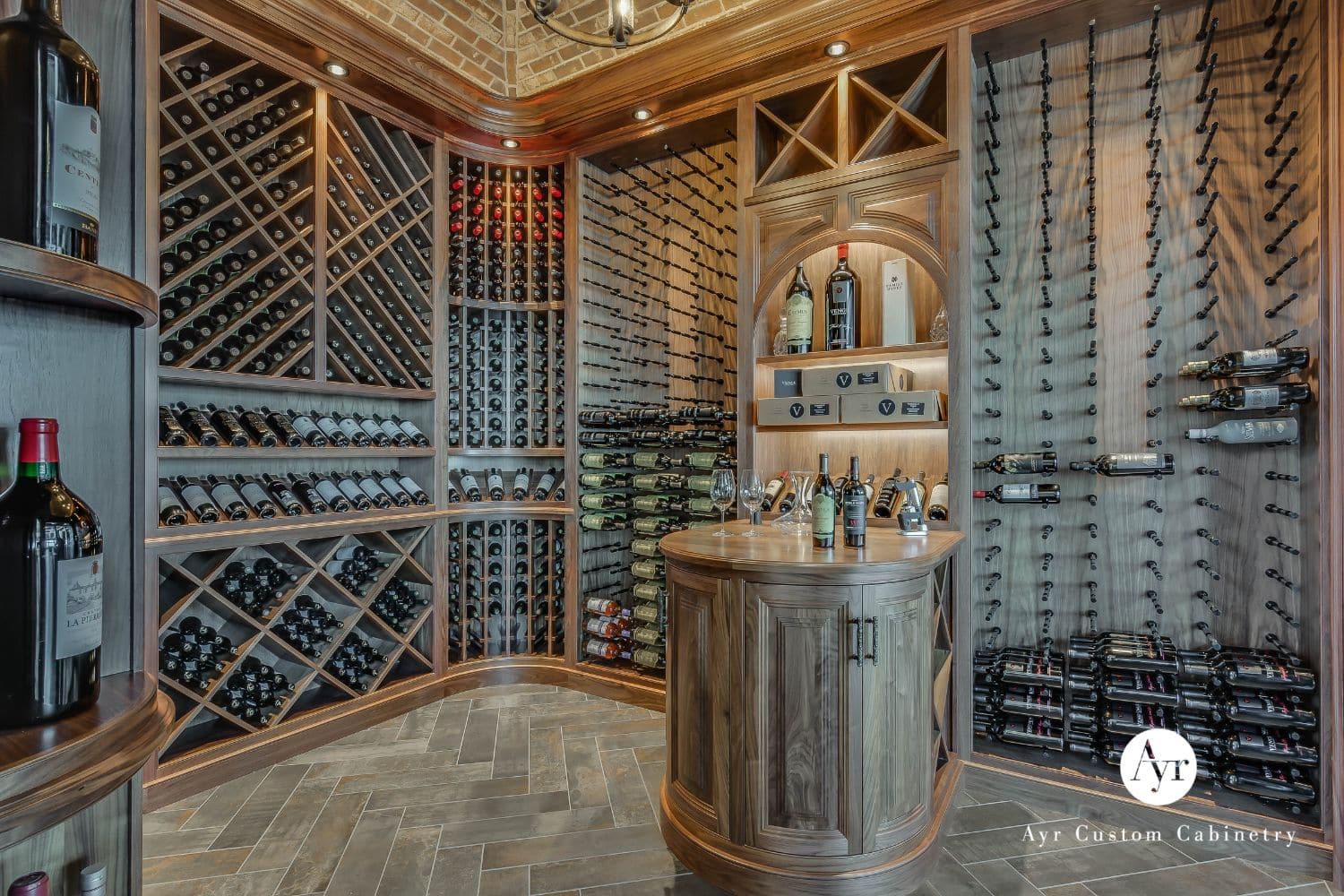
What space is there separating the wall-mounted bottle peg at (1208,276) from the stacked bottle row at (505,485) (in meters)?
3.16

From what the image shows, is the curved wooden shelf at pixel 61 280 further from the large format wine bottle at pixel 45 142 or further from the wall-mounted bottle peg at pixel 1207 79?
the wall-mounted bottle peg at pixel 1207 79

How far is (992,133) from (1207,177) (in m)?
0.80

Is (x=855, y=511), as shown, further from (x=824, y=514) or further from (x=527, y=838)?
(x=527, y=838)

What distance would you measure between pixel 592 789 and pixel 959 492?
1.90 m

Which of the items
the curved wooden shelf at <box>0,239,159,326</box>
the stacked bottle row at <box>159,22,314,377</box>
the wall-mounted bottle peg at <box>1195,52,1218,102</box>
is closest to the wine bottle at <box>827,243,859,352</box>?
the wall-mounted bottle peg at <box>1195,52,1218,102</box>

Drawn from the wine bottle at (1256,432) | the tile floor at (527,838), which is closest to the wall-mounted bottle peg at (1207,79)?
the wine bottle at (1256,432)

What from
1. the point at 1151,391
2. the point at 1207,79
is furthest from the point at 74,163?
the point at 1207,79

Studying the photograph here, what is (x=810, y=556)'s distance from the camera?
79.8 inches

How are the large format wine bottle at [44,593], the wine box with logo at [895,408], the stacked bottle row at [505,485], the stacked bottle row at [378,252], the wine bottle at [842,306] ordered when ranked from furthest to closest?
1. the stacked bottle row at [505,485]
2. the stacked bottle row at [378,252]
3. the wine bottle at [842,306]
4. the wine box with logo at [895,408]
5. the large format wine bottle at [44,593]

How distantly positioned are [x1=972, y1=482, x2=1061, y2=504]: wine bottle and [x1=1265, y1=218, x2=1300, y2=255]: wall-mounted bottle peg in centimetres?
109

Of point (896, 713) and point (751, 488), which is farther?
point (751, 488)

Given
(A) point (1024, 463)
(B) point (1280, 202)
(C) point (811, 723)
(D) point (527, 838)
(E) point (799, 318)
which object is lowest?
(D) point (527, 838)

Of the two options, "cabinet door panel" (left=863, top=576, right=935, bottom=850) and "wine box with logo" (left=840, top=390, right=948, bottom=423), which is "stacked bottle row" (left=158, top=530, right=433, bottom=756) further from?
"cabinet door panel" (left=863, top=576, right=935, bottom=850)

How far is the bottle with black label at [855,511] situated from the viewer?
2.15 meters
